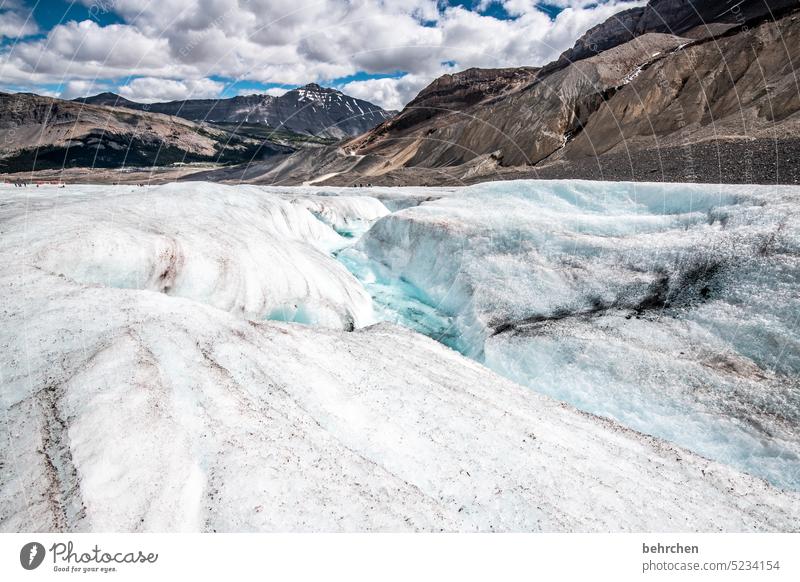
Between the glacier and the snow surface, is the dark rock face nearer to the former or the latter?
the snow surface

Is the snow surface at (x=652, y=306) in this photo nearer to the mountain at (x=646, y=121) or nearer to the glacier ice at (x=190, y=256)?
the glacier ice at (x=190, y=256)

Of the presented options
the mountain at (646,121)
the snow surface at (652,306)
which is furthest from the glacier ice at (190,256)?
the mountain at (646,121)

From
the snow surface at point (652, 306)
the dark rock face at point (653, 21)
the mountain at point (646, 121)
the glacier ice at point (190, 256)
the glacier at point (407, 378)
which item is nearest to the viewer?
the glacier at point (407, 378)

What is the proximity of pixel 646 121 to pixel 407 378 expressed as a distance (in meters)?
50.8

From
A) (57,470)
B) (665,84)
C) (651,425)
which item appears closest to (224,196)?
(57,470)

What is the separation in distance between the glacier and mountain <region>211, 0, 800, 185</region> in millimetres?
12988

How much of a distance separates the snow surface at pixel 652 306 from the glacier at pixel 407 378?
0.17ft

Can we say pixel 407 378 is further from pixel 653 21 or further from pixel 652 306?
pixel 653 21

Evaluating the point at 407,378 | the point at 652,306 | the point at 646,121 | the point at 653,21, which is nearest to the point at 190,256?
the point at 407,378

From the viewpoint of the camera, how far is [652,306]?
30.5 ft

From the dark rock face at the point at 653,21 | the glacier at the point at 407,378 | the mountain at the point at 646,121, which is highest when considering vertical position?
the dark rock face at the point at 653,21

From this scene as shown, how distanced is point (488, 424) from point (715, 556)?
9.16 ft

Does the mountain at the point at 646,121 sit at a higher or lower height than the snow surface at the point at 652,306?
higher

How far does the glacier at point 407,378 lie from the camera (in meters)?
3.87
